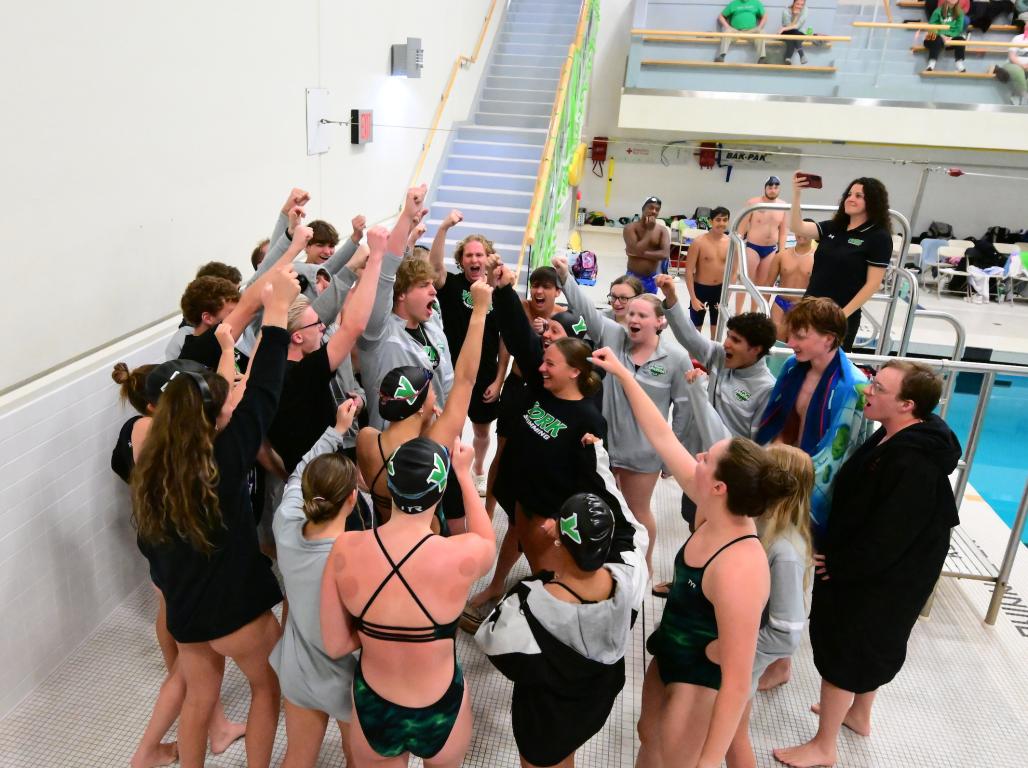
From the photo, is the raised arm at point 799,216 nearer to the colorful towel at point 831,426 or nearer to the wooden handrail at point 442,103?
the colorful towel at point 831,426

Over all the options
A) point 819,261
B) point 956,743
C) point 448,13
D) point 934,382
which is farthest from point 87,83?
point 448,13

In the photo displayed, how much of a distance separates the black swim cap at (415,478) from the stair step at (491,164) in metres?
8.10

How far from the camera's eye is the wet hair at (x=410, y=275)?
3324 mm

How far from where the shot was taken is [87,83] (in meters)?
3.08

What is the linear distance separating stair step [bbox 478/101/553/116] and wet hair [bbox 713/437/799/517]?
30.7ft

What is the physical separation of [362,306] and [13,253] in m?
1.39

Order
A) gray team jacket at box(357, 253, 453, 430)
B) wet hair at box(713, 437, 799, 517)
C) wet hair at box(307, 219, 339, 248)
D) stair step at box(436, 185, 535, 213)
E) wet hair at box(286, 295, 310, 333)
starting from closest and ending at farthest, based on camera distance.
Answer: wet hair at box(713, 437, 799, 517), wet hair at box(286, 295, 310, 333), gray team jacket at box(357, 253, 453, 430), wet hair at box(307, 219, 339, 248), stair step at box(436, 185, 535, 213)

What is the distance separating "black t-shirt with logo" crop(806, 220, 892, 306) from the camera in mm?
4207

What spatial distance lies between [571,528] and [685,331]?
1889 mm

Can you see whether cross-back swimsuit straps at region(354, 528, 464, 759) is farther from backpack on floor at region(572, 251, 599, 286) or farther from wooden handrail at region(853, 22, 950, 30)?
wooden handrail at region(853, 22, 950, 30)

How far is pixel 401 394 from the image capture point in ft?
7.75

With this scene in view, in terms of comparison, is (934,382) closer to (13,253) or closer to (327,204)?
(13,253)

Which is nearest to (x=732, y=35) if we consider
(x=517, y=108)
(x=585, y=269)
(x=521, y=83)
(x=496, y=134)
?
(x=521, y=83)

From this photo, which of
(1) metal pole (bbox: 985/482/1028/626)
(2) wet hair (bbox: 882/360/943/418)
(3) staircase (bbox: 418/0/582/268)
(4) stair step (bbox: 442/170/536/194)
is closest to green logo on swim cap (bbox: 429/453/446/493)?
(2) wet hair (bbox: 882/360/943/418)
